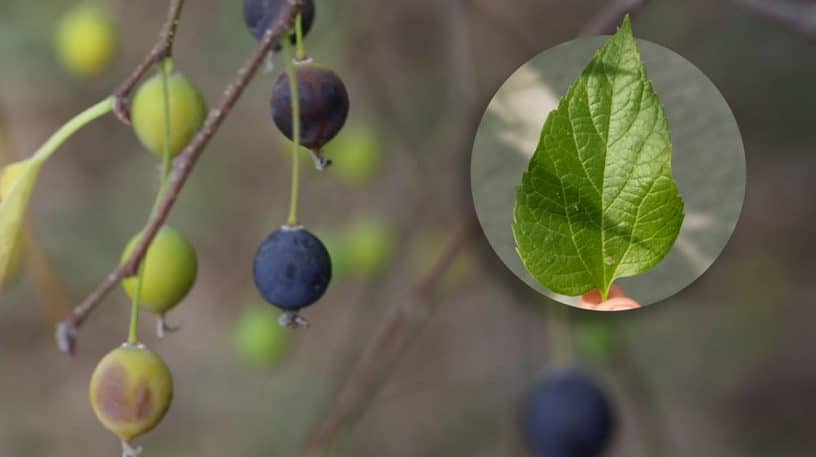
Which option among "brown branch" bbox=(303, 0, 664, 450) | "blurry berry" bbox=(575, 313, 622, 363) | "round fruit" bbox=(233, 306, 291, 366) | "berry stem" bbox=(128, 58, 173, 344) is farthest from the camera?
"round fruit" bbox=(233, 306, 291, 366)

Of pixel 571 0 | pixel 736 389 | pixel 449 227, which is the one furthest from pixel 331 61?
pixel 736 389

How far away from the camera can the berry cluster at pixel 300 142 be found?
63 cm

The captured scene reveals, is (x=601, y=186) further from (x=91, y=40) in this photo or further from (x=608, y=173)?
(x=91, y=40)

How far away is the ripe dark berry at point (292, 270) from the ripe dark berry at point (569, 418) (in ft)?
1.89

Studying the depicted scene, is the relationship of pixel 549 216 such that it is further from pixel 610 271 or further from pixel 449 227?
pixel 449 227

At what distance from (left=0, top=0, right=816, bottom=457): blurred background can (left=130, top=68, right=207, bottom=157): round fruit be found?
2.23 ft

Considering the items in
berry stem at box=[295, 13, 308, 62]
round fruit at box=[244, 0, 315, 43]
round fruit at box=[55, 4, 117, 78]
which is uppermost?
round fruit at box=[55, 4, 117, 78]

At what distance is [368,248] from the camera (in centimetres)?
189

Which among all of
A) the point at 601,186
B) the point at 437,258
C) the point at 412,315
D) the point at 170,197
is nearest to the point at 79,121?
the point at 170,197

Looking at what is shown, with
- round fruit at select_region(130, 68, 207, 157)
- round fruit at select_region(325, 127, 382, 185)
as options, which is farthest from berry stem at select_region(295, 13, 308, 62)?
round fruit at select_region(325, 127, 382, 185)

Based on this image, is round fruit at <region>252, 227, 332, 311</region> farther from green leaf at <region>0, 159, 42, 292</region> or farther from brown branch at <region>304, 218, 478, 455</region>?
brown branch at <region>304, 218, 478, 455</region>

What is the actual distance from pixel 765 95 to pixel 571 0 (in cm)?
46

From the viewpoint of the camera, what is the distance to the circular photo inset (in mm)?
434

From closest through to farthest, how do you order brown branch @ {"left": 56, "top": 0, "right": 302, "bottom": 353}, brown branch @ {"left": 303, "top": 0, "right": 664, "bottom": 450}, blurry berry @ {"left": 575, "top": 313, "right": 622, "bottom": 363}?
brown branch @ {"left": 56, "top": 0, "right": 302, "bottom": 353}
brown branch @ {"left": 303, "top": 0, "right": 664, "bottom": 450}
blurry berry @ {"left": 575, "top": 313, "right": 622, "bottom": 363}
